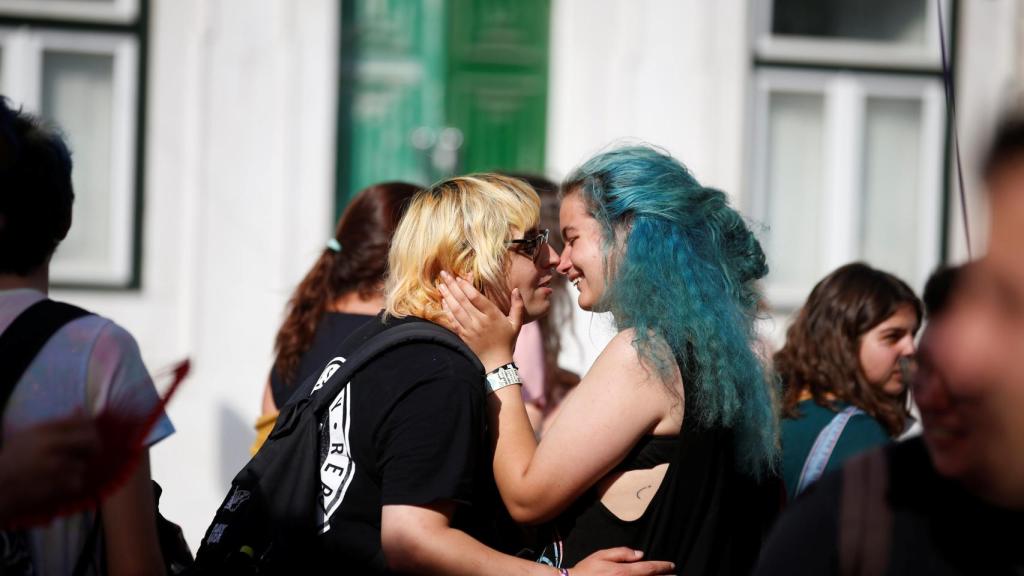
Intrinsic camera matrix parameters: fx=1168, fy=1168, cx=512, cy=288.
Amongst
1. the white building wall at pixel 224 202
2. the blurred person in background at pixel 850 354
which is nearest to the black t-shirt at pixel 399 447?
the blurred person in background at pixel 850 354

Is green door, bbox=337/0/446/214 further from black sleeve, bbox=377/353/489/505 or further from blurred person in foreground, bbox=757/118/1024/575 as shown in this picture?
blurred person in foreground, bbox=757/118/1024/575

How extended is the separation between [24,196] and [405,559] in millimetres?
1017

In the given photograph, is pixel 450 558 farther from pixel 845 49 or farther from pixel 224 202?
pixel 845 49

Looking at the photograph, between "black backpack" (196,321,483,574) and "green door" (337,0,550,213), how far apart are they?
3.91 m

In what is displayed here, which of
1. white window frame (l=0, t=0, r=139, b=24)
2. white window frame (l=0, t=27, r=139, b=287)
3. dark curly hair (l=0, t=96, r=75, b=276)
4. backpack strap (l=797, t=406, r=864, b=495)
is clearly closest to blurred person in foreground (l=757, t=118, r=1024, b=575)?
dark curly hair (l=0, t=96, r=75, b=276)

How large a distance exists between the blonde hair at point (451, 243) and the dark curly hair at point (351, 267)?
108cm

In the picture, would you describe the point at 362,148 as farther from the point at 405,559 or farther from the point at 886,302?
the point at 405,559

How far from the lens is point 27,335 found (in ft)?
6.82

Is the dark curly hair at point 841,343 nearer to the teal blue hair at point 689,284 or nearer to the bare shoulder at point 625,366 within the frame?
the teal blue hair at point 689,284

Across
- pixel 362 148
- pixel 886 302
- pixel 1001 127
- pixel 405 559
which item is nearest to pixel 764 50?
pixel 362 148

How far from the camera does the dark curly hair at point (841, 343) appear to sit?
3.81 m

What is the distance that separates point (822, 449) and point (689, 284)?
1133 millimetres

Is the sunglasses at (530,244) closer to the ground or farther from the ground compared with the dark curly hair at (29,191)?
closer to the ground

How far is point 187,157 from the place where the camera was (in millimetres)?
6016
